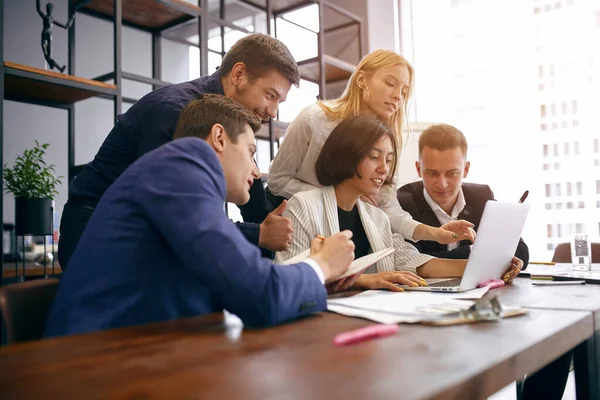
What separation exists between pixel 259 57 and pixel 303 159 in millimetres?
472

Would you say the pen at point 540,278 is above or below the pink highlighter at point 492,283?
below

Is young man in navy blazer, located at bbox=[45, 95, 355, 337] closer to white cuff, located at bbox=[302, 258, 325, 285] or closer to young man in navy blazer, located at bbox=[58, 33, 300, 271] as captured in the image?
white cuff, located at bbox=[302, 258, 325, 285]

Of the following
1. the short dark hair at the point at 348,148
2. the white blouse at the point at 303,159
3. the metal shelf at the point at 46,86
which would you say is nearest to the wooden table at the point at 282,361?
the short dark hair at the point at 348,148

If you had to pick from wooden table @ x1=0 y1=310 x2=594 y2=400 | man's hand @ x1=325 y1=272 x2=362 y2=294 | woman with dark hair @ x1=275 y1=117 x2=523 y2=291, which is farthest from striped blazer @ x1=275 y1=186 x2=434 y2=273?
wooden table @ x1=0 y1=310 x2=594 y2=400

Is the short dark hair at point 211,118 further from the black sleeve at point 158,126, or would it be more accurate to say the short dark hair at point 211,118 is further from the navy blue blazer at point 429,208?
the navy blue blazer at point 429,208

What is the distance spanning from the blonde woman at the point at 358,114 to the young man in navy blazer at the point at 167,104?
10.7 inches

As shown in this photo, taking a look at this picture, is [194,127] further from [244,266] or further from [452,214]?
[452,214]

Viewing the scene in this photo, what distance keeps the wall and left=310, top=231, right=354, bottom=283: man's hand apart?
2.91 meters

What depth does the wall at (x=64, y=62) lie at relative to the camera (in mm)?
3758

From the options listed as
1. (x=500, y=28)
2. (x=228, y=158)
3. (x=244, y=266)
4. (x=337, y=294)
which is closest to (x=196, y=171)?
(x=244, y=266)

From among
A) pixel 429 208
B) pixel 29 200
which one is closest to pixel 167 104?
pixel 429 208

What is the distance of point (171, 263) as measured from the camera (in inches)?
36.2

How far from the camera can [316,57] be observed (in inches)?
154

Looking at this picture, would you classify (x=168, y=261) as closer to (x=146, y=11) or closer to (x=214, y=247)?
(x=214, y=247)
